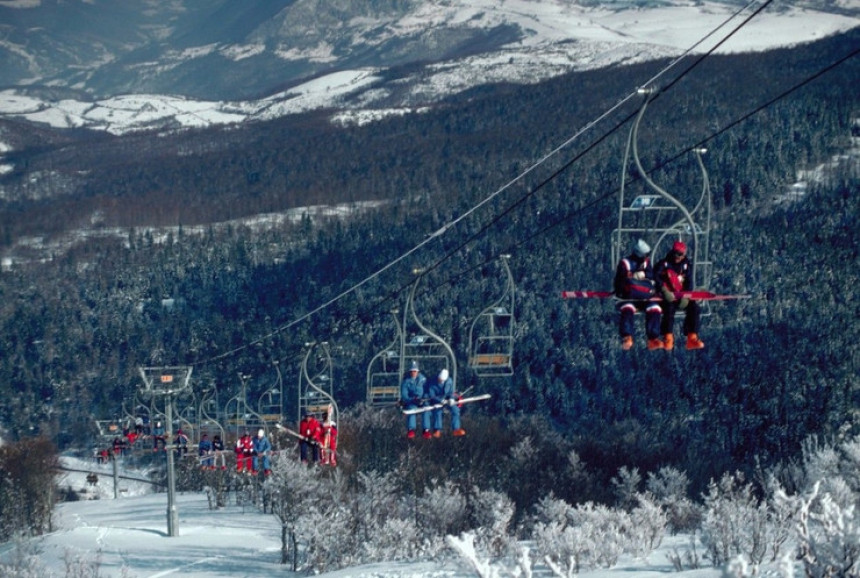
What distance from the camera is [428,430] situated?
32.4 meters

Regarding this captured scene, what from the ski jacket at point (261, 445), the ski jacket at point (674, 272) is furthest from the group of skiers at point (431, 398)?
the ski jacket at point (261, 445)

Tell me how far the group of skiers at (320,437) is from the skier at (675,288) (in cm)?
1745

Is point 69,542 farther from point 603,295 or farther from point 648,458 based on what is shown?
point 603,295

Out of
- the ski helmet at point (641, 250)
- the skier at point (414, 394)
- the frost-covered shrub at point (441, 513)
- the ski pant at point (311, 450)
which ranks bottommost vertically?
the frost-covered shrub at point (441, 513)

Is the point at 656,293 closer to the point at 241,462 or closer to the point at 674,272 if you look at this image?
the point at 674,272

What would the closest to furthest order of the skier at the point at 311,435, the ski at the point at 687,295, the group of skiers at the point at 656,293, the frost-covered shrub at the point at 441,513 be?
the ski at the point at 687,295, the group of skiers at the point at 656,293, the skier at the point at 311,435, the frost-covered shrub at the point at 441,513

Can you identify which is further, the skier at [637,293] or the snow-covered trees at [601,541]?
the snow-covered trees at [601,541]

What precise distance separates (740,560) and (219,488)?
304ft

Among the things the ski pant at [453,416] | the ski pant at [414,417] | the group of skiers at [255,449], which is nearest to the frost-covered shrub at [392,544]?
the group of skiers at [255,449]

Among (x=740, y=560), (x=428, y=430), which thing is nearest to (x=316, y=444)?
(x=428, y=430)

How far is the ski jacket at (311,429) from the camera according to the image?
128 ft

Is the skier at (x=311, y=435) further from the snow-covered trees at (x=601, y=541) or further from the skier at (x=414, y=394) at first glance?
the snow-covered trees at (x=601, y=541)

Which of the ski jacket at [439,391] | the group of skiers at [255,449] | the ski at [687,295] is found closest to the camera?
the ski at [687,295]

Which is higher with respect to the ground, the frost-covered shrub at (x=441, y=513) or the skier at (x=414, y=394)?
the skier at (x=414, y=394)
